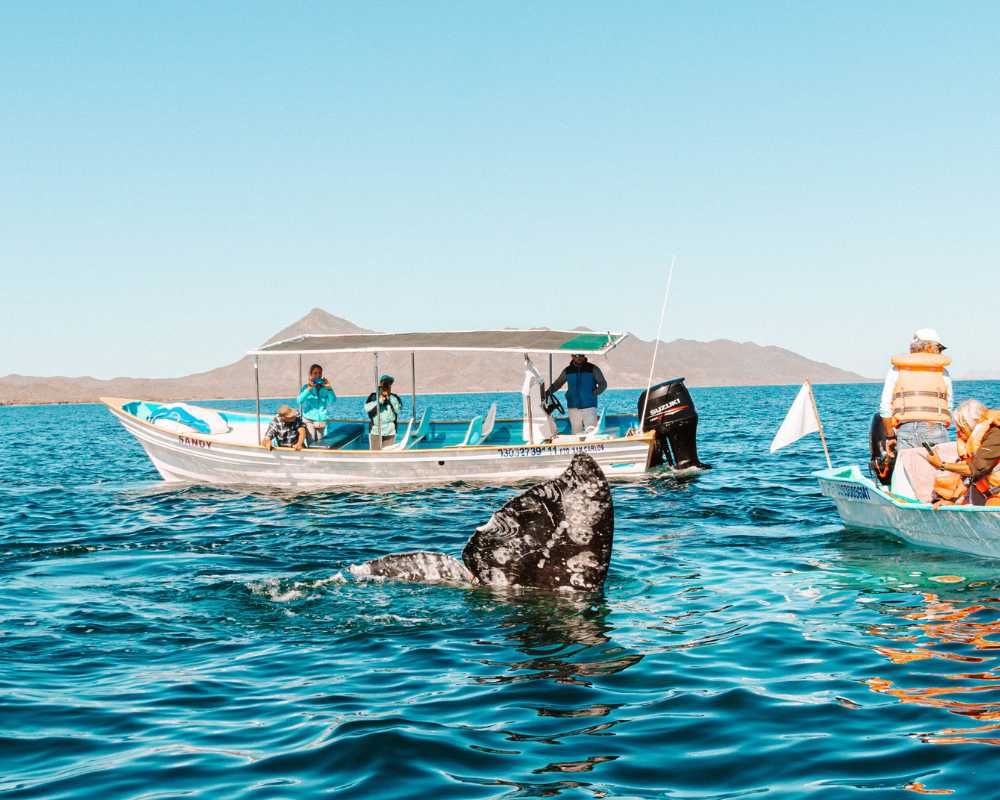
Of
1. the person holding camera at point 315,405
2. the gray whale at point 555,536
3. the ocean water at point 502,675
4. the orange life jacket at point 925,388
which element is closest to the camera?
the ocean water at point 502,675

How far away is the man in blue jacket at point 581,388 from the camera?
23.0 meters

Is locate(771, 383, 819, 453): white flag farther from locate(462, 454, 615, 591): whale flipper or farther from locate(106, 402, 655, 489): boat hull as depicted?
locate(106, 402, 655, 489): boat hull

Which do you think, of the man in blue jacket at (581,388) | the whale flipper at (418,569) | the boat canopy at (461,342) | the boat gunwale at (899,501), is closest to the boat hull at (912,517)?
the boat gunwale at (899,501)

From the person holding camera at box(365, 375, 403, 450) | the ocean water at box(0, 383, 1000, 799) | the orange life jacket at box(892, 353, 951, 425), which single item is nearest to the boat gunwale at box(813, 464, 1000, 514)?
the ocean water at box(0, 383, 1000, 799)

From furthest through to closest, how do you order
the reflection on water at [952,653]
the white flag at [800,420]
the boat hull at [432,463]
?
the boat hull at [432,463]
the white flag at [800,420]
the reflection on water at [952,653]

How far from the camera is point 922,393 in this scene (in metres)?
12.5

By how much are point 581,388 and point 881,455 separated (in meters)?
9.69

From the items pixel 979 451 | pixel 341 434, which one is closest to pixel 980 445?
pixel 979 451

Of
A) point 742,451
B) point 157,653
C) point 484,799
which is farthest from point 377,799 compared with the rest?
point 742,451

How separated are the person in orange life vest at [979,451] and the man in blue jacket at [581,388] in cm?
1171

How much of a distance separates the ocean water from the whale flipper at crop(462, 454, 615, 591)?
43 centimetres

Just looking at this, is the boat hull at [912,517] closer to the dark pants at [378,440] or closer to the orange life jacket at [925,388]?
the orange life jacket at [925,388]

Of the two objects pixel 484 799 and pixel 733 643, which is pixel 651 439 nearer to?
pixel 733 643

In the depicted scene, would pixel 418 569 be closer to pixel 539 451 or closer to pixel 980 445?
pixel 980 445
